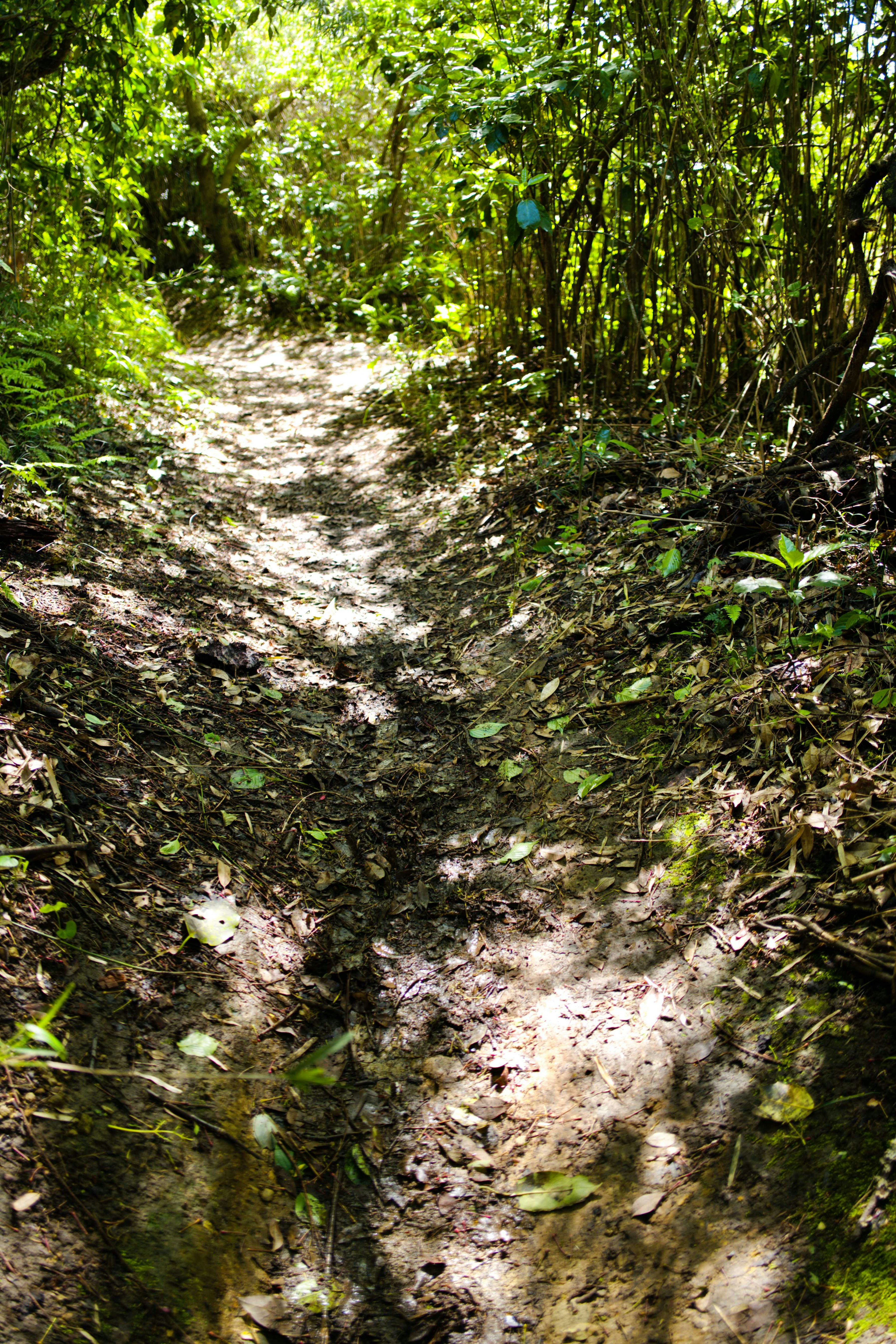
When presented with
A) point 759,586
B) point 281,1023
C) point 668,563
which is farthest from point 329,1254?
point 668,563

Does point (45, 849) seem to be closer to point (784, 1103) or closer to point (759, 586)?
point (784, 1103)

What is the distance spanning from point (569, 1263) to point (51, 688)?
1916 millimetres

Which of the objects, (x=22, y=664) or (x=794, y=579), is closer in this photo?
(x=22, y=664)

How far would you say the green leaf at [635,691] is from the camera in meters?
2.57

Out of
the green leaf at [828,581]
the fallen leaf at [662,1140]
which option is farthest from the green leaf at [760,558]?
the fallen leaf at [662,1140]

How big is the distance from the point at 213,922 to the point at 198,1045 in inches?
12.8

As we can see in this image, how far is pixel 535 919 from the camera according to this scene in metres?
2.11

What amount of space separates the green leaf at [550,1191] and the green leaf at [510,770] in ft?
3.94

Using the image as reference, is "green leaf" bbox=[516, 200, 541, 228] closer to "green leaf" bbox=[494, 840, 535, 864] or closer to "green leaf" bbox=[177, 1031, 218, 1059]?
"green leaf" bbox=[494, 840, 535, 864]

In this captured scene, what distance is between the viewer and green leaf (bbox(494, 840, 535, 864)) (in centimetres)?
230

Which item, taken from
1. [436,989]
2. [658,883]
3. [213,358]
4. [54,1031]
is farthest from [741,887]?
[213,358]

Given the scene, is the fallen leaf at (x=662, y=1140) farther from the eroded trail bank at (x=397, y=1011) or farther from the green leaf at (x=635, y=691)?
the green leaf at (x=635, y=691)

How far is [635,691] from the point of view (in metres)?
2.59

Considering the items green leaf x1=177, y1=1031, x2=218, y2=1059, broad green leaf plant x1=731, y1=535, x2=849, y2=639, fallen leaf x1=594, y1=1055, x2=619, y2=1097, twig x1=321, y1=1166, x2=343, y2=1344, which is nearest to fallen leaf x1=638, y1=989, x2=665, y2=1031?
fallen leaf x1=594, y1=1055, x2=619, y2=1097
